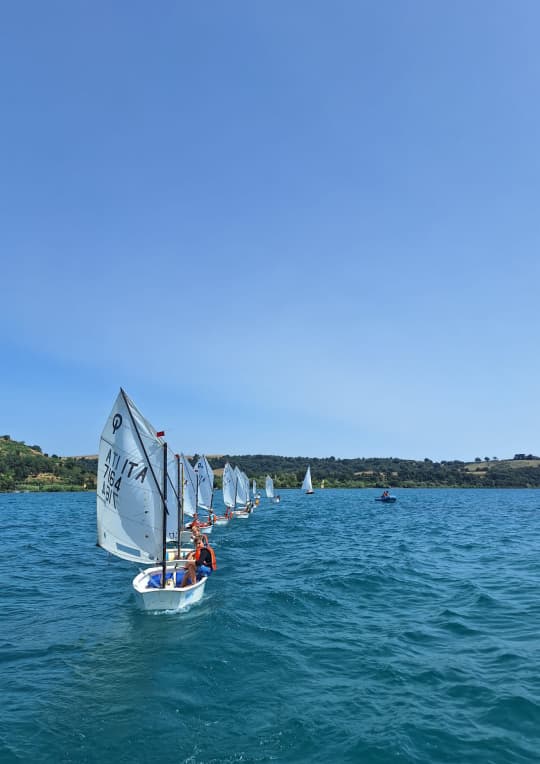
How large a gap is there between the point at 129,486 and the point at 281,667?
39.1 feet

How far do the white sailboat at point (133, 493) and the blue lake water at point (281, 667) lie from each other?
2753mm

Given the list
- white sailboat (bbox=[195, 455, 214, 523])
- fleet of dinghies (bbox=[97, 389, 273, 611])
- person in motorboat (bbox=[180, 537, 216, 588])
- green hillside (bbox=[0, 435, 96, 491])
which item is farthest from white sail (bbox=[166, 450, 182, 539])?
green hillside (bbox=[0, 435, 96, 491])

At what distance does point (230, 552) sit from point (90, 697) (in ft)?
98.9

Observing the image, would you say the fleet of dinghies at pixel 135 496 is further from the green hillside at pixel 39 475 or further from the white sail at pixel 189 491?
the green hillside at pixel 39 475

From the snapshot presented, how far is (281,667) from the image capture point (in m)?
17.1

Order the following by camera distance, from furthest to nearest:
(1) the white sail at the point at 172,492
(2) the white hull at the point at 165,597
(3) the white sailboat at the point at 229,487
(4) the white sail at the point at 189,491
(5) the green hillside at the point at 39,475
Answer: (5) the green hillside at the point at 39,475
(3) the white sailboat at the point at 229,487
(4) the white sail at the point at 189,491
(1) the white sail at the point at 172,492
(2) the white hull at the point at 165,597

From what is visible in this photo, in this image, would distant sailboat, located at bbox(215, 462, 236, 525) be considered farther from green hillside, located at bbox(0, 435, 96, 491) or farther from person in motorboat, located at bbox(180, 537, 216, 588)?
green hillside, located at bbox(0, 435, 96, 491)

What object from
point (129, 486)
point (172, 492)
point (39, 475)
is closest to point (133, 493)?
point (129, 486)

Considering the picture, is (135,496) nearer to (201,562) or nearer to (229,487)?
(201,562)

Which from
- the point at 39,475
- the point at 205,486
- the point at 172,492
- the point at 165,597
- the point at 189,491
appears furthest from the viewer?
the point at 39,475

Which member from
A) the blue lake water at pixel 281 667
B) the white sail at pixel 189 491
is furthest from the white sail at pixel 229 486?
the blue lake water at pixel 281 667

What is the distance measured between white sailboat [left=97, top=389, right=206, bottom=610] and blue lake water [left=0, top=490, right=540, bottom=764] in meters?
2.75

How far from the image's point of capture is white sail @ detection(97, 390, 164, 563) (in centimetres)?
2527

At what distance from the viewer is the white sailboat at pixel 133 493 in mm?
25219
